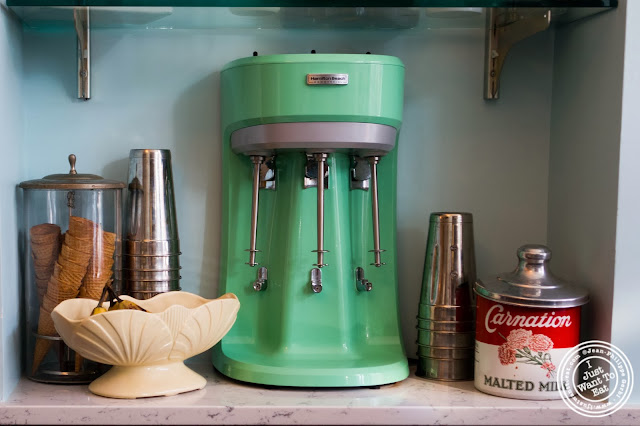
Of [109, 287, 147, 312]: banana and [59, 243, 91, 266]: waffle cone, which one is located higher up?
[59, 243, 91, 266]: waffle cone

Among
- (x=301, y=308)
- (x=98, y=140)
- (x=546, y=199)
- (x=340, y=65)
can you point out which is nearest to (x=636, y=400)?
(x=546, y=199)

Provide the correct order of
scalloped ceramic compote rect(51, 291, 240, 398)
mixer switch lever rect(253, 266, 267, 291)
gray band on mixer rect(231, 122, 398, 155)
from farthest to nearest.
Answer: mixer switch lever rect(253, 266, 267, 291), gray band on mixer rect(231, 122, 398, 155), scalloped ceramic compote rect(51, 291, 240, 398)

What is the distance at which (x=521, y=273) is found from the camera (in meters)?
1.14

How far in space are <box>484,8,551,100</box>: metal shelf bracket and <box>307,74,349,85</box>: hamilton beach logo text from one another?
11.6 inches

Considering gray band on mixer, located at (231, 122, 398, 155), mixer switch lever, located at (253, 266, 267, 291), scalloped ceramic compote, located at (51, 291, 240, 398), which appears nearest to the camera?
scalloped ceramic compote, located at (51, 291, 240, 398)

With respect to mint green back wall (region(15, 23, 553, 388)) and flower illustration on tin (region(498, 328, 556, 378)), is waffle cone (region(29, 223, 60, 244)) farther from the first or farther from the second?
flower illustration on tin (region(498, 328, 556, 378))

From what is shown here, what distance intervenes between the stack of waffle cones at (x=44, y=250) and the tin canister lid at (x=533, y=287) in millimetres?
640

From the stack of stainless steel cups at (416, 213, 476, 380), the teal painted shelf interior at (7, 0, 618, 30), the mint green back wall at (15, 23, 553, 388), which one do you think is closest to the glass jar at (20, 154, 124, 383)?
the mint green back wall at (15, 23, 553, 388)

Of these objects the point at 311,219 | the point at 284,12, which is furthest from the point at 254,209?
the point at 284,12

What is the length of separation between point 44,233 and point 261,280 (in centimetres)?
34

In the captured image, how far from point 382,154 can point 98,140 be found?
0.48m

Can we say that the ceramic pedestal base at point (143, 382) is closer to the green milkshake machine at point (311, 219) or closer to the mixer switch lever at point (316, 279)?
the green milkshake machine at point (311, 219)

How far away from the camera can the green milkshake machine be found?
44.8 inches

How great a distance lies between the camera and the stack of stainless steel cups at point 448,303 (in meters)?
1.20
